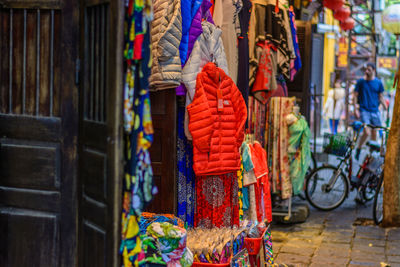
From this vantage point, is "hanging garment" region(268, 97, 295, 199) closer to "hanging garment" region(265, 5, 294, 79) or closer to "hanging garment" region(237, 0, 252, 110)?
"hanging garment" region(265, 5, 294, 79)

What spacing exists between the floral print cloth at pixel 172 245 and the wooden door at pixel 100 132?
574 millimetres

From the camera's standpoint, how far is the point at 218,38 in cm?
574

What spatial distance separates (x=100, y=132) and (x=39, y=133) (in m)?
0.62

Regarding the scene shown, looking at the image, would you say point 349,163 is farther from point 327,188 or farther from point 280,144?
point 280,144

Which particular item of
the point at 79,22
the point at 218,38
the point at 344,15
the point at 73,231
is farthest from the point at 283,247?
the point at 344,15

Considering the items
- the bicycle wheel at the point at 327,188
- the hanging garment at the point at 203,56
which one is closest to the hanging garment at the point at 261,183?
the hanging garment at the point at 203,56

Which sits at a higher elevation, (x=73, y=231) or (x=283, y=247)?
(x=73, y=231)

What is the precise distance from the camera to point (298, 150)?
28.3ft

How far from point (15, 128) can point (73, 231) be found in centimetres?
80

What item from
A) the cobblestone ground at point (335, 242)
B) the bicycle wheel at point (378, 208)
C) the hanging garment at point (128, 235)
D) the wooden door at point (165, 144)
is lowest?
the cobblestone ground at point (335, 242)

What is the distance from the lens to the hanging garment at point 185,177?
5.54 m

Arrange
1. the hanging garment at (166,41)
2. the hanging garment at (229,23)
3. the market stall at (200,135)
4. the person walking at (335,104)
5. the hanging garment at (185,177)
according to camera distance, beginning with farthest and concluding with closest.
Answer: the person walking at (335,104) → the hanging garment at (229,23) → the hanging garment at (185,177) → the hanging garment at (166,41) → the market stall at (200,135)

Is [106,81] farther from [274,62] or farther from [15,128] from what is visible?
[274,62]

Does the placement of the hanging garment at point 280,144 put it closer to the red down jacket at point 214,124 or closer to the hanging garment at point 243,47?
the hanging garment at point 243,47
